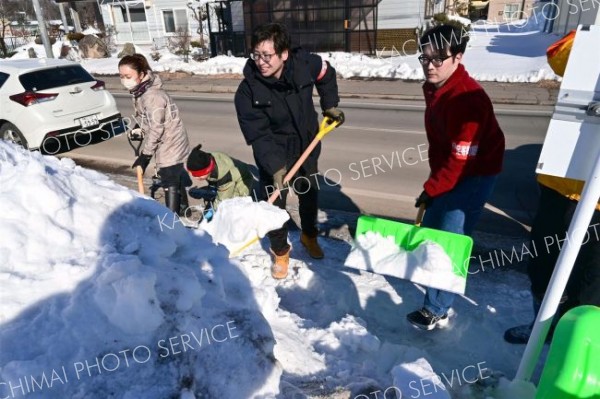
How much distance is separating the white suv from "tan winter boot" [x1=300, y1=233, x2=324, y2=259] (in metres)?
5.87

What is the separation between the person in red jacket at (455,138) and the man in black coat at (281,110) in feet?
3.35

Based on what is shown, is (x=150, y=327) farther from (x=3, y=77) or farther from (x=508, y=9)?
(x=508, y=9)

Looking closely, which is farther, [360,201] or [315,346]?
[360,201]

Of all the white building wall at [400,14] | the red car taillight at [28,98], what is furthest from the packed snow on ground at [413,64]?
the red car taillight at [28,98]

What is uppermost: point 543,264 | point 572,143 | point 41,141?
point 572,143

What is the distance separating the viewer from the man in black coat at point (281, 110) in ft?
9.96

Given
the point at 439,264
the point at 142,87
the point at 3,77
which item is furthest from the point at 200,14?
the point at 439,264

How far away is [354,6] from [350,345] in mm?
19926

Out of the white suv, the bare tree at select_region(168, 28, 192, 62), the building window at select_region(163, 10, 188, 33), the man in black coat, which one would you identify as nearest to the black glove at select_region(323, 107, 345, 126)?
the man in black coat

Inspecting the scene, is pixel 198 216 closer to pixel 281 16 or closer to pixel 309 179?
pixel 309 179

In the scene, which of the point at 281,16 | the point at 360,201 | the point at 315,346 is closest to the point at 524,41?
the point at 281,16

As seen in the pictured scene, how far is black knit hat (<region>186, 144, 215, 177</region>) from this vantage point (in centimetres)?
360

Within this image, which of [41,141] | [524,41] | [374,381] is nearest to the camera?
[374,381]

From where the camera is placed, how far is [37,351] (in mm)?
1538
